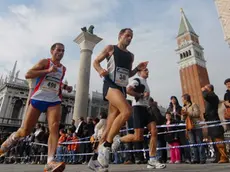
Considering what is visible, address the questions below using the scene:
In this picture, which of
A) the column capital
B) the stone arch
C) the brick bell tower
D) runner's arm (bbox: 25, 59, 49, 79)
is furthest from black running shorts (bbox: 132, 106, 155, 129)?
the brick bell tower

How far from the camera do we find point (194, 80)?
Answer: 6000 centimetres

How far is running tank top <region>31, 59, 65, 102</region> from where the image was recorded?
11.5ft

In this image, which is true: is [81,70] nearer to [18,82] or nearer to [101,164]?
[101,164]

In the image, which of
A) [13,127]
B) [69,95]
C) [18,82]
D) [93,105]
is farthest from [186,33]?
[13,127]

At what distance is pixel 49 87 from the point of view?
142 inches

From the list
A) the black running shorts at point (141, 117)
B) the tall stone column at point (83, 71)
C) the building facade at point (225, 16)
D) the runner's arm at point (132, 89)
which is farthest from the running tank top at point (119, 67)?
the building facade at point (225, 16)

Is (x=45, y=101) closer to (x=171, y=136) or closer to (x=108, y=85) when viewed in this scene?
(x=108, y=85)

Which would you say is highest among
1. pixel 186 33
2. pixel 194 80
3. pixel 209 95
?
pixel 186 33

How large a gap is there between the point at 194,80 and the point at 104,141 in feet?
202

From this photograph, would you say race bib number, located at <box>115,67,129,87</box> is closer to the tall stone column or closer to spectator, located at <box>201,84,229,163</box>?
spectator, located at <box>201,84,229,163</box>

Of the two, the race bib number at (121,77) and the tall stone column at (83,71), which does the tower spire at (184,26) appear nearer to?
the tall stone column at (83,71)

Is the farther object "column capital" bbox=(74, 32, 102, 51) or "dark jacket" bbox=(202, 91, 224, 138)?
"column capital" bbox=(74, 32, 102, 51)

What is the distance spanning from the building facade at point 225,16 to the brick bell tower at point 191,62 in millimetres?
31342

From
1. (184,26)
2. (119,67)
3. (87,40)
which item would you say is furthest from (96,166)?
(184,26)
